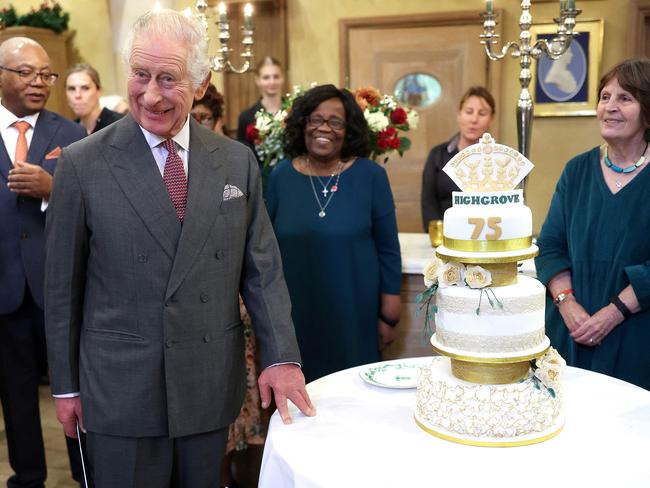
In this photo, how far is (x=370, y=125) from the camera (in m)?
3.43

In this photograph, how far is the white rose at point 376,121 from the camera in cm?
343

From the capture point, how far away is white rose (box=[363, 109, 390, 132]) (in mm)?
3434

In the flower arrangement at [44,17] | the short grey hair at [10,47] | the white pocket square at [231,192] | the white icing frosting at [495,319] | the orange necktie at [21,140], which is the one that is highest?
the flower arrangement at [44,17]

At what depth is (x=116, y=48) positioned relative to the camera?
628 centimetres

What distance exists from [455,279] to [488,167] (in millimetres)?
255

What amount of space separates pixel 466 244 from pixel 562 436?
0.48 meters

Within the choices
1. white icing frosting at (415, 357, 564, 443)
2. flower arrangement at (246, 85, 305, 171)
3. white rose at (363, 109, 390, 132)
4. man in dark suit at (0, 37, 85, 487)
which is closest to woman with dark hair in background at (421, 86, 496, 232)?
white rose at (363, 109, 390, 132)

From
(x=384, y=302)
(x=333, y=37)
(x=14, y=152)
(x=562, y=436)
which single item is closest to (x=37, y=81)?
(x=14, y=152)

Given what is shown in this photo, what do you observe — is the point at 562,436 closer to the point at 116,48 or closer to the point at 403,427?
the point at 403,427

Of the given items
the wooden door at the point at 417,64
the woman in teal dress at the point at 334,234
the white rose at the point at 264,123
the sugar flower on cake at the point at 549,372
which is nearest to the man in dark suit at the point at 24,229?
the white rose at the point at 264,123

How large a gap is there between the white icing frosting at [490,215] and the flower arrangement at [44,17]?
226 inches

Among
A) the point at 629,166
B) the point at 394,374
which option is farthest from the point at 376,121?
the point at 394,374

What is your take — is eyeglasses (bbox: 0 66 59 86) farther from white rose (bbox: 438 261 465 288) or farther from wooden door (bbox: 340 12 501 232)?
wooden door (bbox: 340 12 501 232)

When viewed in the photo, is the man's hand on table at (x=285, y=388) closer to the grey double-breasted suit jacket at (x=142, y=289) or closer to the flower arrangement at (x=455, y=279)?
the grey double-breasted suit jacket at (x=142, y=289)
